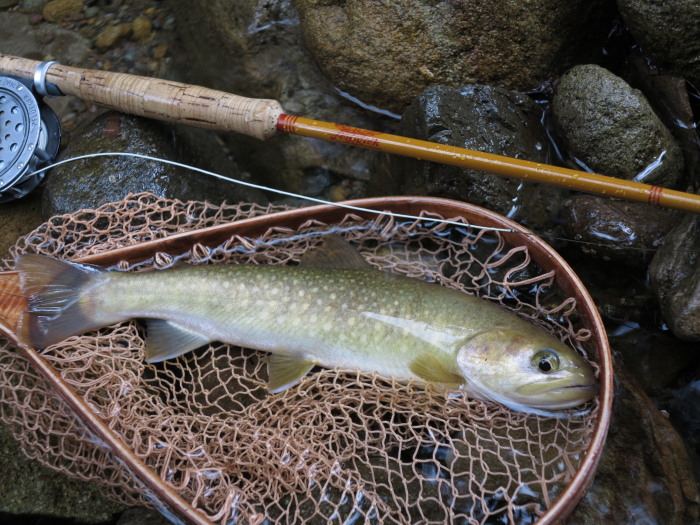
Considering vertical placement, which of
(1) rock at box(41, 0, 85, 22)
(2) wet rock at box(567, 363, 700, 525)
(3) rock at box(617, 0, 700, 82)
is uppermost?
(3) rock at box(617, 0, 700, 82)

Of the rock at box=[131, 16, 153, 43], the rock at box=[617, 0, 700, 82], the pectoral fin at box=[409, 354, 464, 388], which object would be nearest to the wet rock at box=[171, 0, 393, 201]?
the rock at box=[131, 16, 153, 43]

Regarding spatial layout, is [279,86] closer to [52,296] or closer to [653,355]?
[52,296]

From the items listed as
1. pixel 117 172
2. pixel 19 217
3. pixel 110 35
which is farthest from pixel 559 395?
pixel 110 35

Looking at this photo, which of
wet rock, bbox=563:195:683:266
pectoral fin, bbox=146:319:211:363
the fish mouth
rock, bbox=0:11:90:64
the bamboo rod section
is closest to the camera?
the fish mouth

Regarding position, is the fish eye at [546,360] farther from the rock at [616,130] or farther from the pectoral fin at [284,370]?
the rock at [616,130]

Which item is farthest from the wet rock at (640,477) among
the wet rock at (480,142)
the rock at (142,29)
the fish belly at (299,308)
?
the rock at (142,29)

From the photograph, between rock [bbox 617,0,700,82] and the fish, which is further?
rock [bbox 617,0,700,82]

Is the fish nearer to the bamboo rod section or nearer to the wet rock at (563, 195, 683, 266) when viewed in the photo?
the bamboo rod section

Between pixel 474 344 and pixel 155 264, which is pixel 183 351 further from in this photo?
pixel 474 344
